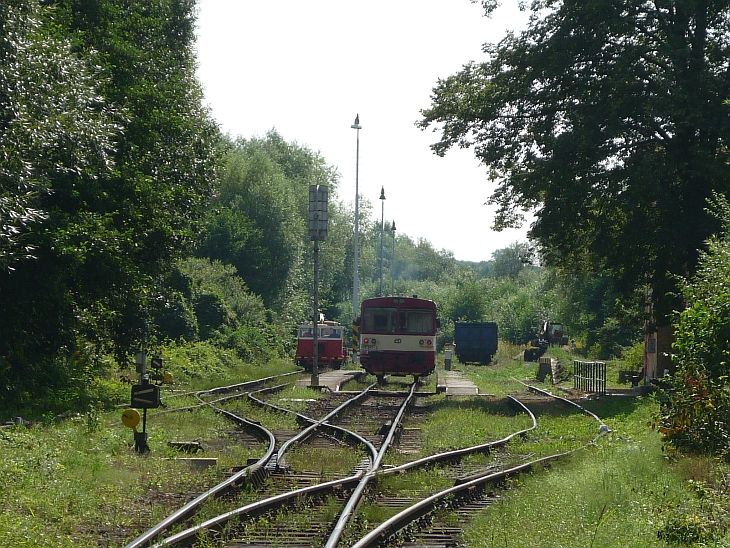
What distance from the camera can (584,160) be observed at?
90.1 ft

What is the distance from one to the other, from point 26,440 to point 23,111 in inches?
217

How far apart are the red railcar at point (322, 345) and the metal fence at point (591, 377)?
49.5ft

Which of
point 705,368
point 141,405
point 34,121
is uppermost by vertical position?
point 34,121

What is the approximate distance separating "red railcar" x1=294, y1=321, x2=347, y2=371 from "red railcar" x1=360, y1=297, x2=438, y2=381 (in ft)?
47.7

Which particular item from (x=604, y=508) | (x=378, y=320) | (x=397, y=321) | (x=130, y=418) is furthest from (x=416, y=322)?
(x=604, y=508)

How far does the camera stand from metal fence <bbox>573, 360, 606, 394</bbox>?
105ft

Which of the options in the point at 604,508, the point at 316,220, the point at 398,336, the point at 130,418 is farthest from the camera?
the point at 316,220

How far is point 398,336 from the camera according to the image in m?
32.3

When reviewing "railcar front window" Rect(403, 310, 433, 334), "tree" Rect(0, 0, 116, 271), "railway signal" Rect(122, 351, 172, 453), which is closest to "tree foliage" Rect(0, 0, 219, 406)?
"tree" Rect(0, 0, 116, 271)

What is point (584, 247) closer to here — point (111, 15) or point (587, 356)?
point (111, 15)

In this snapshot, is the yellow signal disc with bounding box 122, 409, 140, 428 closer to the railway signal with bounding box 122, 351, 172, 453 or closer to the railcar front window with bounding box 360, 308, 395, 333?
the railway signal with bounding box 122, 351, 172, 453

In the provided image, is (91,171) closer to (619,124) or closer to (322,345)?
(619,124)

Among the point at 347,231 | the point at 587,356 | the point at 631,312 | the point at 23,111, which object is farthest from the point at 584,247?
the point at 347,231

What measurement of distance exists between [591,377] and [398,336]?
680cm
